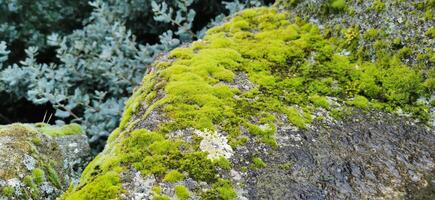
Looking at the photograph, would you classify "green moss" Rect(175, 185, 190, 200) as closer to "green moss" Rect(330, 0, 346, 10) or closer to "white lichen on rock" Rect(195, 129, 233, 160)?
"white lichen on rock" Rect(195, 129, 233, 160)

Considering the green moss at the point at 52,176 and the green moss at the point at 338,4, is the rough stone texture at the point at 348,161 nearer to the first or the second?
the green moss at the point at 338,4

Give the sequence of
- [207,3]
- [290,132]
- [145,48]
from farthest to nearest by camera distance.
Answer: [207,3] < [145,48] < [290,132]

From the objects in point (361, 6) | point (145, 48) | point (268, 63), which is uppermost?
point (361, 6)

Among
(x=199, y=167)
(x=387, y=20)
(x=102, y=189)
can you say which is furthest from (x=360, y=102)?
(x=102, y=189)

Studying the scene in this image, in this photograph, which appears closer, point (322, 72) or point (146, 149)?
point (146, 149)

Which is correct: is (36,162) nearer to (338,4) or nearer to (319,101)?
(319,101)

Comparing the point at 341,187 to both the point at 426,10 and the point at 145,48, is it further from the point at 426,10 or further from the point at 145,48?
the point at 145,48

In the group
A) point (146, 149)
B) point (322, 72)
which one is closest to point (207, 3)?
point (322, 72)
